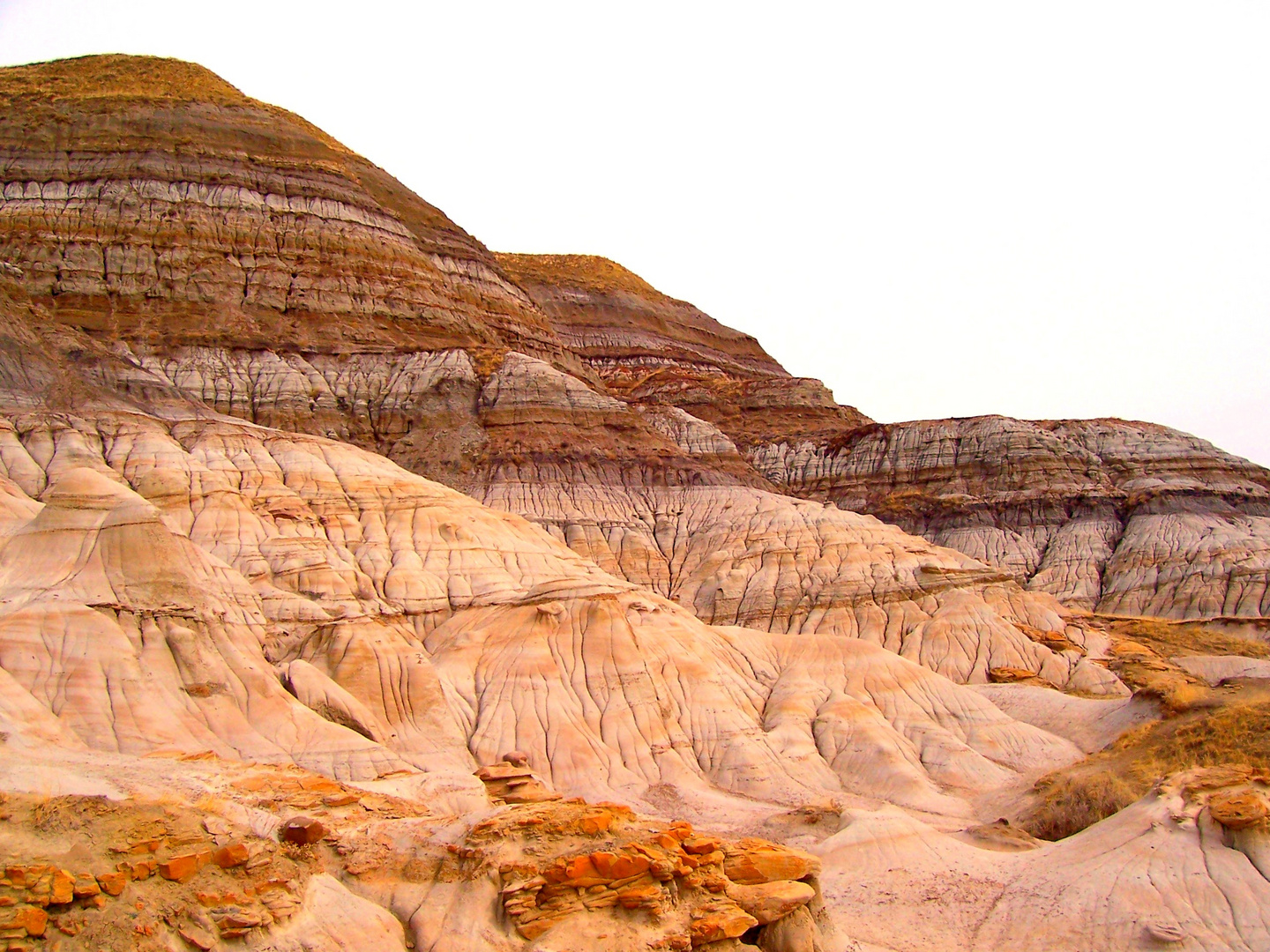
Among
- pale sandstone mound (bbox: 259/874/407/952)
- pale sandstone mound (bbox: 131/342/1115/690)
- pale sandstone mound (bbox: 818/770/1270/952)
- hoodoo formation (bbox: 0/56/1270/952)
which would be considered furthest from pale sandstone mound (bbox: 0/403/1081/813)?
pale sandstone mound (bbox: 259/874/407/952)

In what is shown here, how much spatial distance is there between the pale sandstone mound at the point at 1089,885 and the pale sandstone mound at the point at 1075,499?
183ft

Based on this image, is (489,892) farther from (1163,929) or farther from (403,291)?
(403,291)

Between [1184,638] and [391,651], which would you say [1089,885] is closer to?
[391,651]

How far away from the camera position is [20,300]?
59.9 m

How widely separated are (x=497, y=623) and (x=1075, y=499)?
64394 mm

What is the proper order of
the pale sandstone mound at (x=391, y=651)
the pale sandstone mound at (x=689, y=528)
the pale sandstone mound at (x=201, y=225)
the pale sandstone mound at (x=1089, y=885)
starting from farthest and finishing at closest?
1. the pale sandstone mound at (x=201, y=225)
2. the pale sandstone mound at (x=689, y=528)
3. the pale sandstone mound at (x=391, y=651)
4. the pale sandstone mound at (x=1089, y=885)

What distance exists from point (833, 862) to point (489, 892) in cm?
1482

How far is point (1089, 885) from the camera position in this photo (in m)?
28.1

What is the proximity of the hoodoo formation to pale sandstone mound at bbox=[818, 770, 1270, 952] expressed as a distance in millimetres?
119

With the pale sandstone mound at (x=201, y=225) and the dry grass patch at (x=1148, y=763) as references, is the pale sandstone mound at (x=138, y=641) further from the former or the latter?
the pale sandstone mound at (x=201, y=225)

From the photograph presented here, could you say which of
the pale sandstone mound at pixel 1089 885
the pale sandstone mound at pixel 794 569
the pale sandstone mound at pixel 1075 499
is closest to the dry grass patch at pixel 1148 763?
the pale sandstone mound at pixel 1089 885

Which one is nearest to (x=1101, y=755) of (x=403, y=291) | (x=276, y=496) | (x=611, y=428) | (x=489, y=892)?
(x=489, y=892)

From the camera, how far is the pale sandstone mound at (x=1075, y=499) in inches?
3228

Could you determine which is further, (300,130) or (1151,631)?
(300,130)
